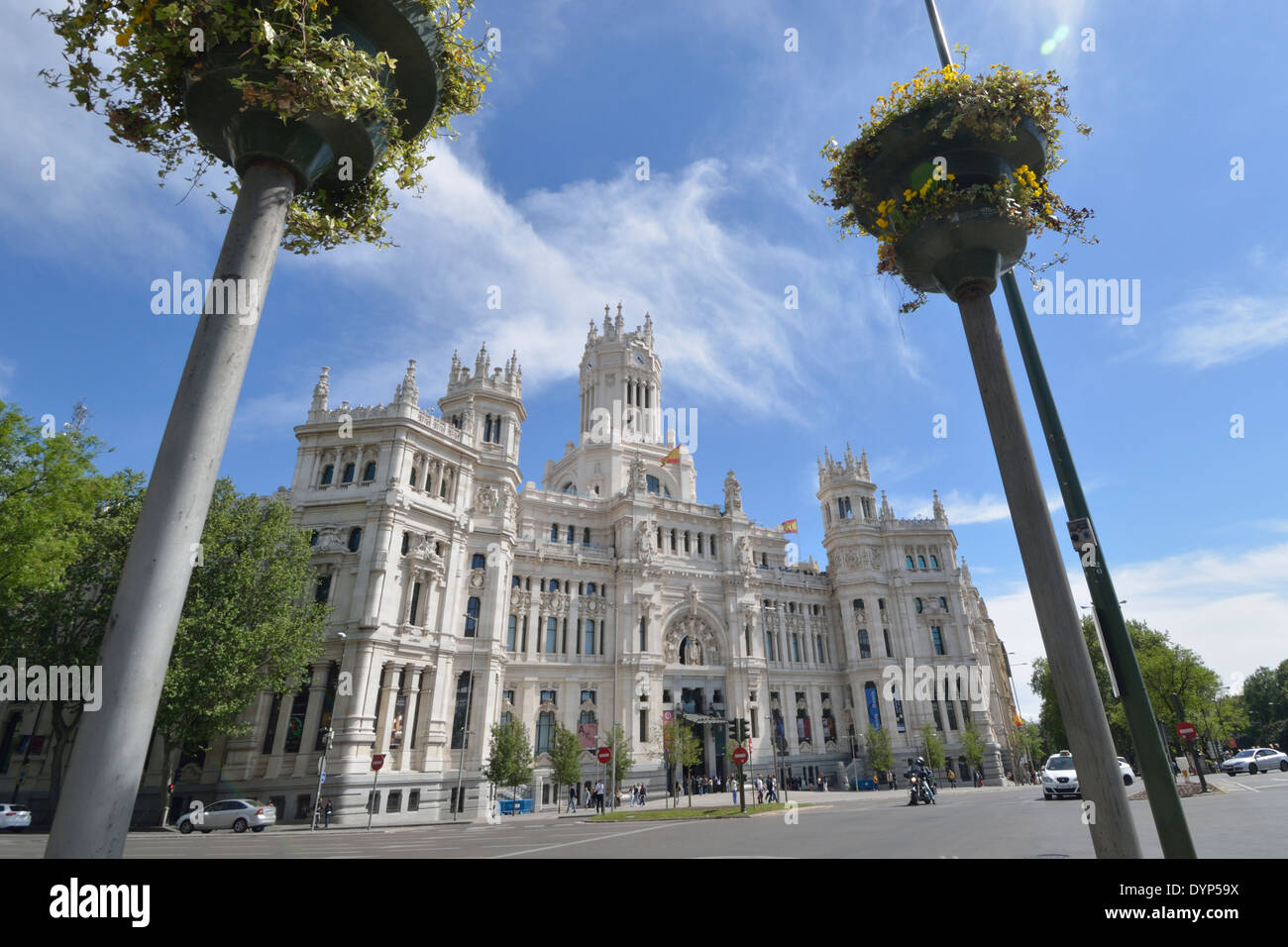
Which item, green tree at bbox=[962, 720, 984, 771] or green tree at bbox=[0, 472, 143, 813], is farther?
green tree at bbox=[962, 720, 984, 771]

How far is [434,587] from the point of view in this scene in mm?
42500

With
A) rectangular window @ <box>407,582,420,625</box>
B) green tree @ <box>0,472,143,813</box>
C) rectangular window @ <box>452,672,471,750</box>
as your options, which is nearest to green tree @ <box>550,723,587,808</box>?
rectangular window @ <box>452,672,471,750</box>

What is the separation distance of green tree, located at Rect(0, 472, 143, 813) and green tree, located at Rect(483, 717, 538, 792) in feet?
68.8

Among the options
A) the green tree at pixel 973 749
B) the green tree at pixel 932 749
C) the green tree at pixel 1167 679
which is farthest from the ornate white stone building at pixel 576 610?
the green tree at pixel 1167 679

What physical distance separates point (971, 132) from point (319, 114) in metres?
5.90

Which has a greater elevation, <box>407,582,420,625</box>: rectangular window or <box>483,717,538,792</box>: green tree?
<box>407,582,420,625</box>: rectangular window

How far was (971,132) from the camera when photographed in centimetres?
613

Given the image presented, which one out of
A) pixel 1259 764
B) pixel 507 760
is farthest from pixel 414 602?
pixel 1259 764

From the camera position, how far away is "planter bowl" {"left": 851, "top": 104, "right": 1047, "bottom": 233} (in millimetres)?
6219

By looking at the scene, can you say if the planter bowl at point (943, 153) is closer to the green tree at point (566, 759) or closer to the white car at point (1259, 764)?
the green tree at point (566, 759)

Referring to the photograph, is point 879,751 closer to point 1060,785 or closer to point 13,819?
point 1060,785

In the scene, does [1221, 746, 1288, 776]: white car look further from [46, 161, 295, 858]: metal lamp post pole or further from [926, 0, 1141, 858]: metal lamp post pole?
[46, 161, 295, 858]: metal lamp post pole
